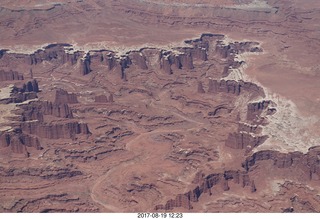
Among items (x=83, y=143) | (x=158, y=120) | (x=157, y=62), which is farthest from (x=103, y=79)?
(x=83, y=143)

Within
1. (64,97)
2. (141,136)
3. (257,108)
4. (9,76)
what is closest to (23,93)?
(64,97)

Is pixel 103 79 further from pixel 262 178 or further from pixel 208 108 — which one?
pixel 262 178

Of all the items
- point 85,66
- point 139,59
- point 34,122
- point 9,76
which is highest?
point 139,59

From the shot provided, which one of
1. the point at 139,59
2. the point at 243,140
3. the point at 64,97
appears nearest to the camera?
the point at 243,140

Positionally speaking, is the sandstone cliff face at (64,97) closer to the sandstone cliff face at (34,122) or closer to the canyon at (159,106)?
the sandstone cliff face at (34,122)

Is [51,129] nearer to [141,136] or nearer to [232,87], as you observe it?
[141,136]

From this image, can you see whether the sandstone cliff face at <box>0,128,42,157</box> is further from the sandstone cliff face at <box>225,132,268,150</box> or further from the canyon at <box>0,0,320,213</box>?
the sandstone cliff face at <box>225,132,268,150</box>

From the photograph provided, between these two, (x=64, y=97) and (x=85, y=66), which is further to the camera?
(x=85, y=66)
